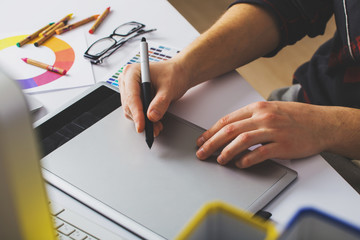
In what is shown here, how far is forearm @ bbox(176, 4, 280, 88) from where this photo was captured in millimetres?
844

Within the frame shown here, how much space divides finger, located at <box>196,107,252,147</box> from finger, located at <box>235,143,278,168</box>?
0.23ft

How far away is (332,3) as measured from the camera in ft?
3.27

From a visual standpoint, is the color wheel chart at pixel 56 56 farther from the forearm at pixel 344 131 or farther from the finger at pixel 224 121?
the forearm at pixel 344 131

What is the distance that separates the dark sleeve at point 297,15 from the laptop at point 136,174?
40 centimetres

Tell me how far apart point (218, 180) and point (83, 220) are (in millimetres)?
202

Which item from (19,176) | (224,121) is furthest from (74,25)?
(19,176)

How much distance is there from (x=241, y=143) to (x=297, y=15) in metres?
0.45

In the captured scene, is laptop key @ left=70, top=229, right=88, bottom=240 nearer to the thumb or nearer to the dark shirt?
the thumb

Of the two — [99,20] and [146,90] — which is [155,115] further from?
[99,20]

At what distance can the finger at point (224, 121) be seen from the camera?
2.22ft

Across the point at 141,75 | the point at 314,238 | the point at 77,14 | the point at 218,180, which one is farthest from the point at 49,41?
the point at 314,238

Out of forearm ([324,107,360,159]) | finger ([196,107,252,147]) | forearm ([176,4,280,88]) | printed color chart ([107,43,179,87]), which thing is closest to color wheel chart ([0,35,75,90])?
printed color chart ([107,43,179,87])

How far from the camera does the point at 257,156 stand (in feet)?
2.11

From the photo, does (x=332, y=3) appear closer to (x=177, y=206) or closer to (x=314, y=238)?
(x=177, y=206)
